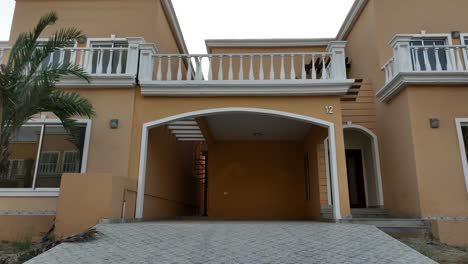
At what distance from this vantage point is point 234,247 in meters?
5.09

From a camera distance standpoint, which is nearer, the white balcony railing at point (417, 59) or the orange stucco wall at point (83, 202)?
the orange stucco wall at point (83, 202)

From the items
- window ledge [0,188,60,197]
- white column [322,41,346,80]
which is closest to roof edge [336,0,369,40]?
white column [322,41,346,80]

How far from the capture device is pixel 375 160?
34.8 feet

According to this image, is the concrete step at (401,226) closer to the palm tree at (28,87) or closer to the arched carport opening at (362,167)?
the arched carport opening at (362,167)

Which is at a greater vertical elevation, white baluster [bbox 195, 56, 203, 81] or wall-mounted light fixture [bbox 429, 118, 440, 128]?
white baluster [bbox 195, 56, 203, 81]


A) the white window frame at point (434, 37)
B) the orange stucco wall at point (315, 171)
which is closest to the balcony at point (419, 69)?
the white window frame at point (434, 37)

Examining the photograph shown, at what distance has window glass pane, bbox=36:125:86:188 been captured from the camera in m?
8.20

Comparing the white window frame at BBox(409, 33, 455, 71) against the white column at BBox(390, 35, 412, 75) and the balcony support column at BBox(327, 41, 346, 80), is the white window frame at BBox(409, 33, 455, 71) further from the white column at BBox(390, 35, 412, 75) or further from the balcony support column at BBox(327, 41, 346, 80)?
the balcony support column at BBox(327, 41, 346, 80)

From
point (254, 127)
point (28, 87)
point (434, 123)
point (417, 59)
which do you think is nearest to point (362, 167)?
point (434, 123)

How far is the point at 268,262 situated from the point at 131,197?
14.3 feet

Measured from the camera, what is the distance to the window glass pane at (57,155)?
26.9ft

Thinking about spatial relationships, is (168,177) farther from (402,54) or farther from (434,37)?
(434,37)

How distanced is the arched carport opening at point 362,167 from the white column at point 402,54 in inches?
105

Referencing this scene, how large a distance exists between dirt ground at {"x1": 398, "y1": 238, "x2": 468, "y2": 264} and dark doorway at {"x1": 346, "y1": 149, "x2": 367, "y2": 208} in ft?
12.7
